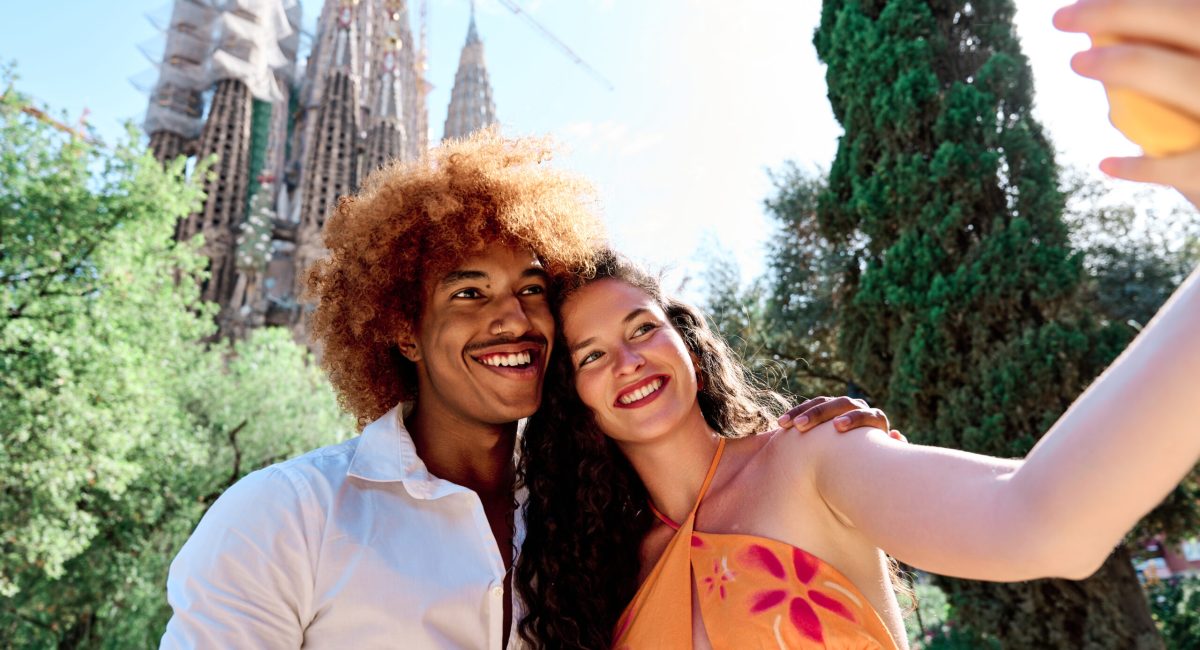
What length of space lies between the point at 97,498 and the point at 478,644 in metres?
14.4

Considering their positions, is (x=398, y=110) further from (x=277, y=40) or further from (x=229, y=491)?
(x=229, y=491)

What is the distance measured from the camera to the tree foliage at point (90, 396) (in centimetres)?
984

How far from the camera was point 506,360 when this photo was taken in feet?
8.79

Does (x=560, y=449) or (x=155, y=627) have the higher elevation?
(x=560, y=449)

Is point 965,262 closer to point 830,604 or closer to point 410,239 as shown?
point 410,239


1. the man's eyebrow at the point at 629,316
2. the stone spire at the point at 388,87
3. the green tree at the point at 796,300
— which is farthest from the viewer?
the stone spire at the point at 388,87

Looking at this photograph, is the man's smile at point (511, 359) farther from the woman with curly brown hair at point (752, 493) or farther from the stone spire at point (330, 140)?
the stone spire at point (330, 140)

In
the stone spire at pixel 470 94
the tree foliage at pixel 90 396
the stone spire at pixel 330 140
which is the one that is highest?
the stone spire at pixel 470 94

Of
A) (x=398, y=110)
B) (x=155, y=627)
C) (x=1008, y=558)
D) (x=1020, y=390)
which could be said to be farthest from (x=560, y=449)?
(x=398, y=110)

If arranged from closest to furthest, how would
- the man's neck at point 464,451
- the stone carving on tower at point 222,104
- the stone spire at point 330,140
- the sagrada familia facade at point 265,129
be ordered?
the man's neck at point 464,451 → the sagrada familia facade at point 265,129 → the stone carving on tower at point 222,104 → the stone spire at point 330,140

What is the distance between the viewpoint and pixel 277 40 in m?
51.7

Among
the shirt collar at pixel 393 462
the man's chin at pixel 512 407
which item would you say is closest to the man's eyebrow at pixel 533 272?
the man's chin at pixel 512 407

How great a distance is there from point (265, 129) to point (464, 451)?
50.9 m

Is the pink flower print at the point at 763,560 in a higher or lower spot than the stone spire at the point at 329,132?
lower
